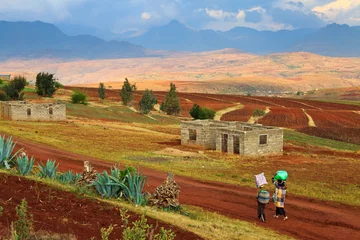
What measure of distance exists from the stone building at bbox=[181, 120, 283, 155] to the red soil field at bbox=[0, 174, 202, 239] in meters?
22.8

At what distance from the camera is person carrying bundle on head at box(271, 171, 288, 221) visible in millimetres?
15523

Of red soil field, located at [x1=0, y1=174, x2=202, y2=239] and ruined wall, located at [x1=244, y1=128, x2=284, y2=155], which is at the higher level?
red soil field, located at [x1=0, y1=174, x2=202, y2=239]

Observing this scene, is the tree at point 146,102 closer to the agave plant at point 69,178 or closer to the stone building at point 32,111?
the stone building at point 32,111

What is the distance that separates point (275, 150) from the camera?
36.9 meters

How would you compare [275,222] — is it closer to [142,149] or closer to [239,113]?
[142,149]

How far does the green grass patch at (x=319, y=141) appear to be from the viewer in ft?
164

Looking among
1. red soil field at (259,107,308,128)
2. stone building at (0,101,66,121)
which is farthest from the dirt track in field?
red soil field at (259,107,308,128)

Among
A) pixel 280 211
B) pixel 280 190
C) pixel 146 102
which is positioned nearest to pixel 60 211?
pixel 280 190

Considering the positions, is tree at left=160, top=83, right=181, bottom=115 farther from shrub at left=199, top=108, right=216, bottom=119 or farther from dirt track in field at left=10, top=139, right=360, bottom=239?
dirt track in field at left=10, top=139, right=360, bottom=239

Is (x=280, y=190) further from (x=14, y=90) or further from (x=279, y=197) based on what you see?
(x=14, y=90)

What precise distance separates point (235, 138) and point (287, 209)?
1810cm

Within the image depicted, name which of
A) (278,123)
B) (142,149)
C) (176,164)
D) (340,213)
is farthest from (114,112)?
(340,213)

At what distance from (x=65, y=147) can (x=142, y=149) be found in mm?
5835

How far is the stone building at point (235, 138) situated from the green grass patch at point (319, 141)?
1357 cm
